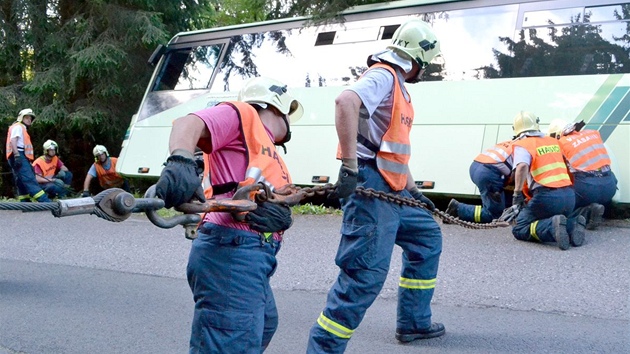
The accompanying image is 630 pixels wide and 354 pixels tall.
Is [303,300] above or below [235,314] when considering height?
below

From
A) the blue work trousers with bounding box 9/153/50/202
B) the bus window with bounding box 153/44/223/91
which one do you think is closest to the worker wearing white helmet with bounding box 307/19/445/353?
the bus window with bounding box 153/44/223/91

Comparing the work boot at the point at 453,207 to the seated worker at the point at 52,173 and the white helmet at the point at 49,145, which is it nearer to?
the seated worker at the point at 52,173

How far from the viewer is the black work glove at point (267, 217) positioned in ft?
9.74

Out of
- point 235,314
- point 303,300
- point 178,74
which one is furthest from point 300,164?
point 235,314

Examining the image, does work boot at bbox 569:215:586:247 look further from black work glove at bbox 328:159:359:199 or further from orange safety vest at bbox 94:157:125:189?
orange safety vest at bbox 94:157:125:189

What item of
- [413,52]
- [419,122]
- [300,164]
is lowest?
[300,164]

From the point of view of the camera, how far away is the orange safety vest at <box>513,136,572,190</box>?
25.0 ft

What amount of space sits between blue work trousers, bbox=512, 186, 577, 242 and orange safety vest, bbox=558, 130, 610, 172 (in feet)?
1.83

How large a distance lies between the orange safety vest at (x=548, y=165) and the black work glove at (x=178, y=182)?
19.0 ft

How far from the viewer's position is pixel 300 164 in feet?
36.9

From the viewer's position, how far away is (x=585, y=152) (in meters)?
8.18

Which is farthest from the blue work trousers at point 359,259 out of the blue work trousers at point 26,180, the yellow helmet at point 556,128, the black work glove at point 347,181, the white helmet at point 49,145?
the white helmet at point 49,145

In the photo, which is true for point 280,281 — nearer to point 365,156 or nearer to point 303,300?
point 303,300

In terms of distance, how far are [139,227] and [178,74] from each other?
389 cm
